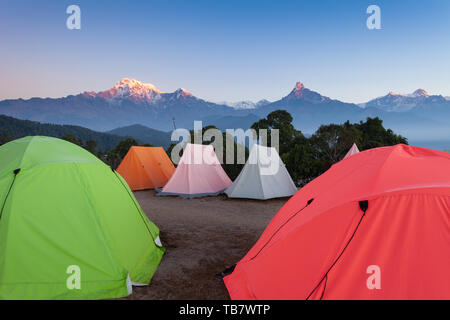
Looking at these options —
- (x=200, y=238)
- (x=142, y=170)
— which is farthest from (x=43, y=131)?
(x=200, y=238)

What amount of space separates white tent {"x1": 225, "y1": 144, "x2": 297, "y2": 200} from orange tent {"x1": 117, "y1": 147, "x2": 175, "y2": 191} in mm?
4632

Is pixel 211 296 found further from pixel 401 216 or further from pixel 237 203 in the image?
pixel 237 203

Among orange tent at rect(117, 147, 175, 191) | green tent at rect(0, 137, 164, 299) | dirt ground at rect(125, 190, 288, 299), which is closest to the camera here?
green tent at rect(0, 137, 164, 299)

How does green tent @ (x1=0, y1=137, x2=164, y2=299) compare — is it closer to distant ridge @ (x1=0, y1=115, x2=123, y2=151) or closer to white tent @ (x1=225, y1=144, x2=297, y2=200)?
white tent @ (x1=225, y1=144, x2=297, y2=200)

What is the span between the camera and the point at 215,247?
15.9ft

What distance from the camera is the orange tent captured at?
12.7 metres

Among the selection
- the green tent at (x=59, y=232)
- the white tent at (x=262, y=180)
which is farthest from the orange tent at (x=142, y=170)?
the green tent at (x=59, y=232)

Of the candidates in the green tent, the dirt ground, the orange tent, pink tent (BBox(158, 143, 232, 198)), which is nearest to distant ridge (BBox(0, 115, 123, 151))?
the orange tent

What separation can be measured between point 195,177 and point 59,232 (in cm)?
775

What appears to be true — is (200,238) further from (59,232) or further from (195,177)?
(195,177)

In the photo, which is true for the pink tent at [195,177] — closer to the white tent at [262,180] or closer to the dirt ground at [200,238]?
the dirt ground at [200,238]

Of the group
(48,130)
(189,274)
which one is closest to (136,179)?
(189,274)

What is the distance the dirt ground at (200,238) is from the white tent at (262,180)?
1.08 feet
